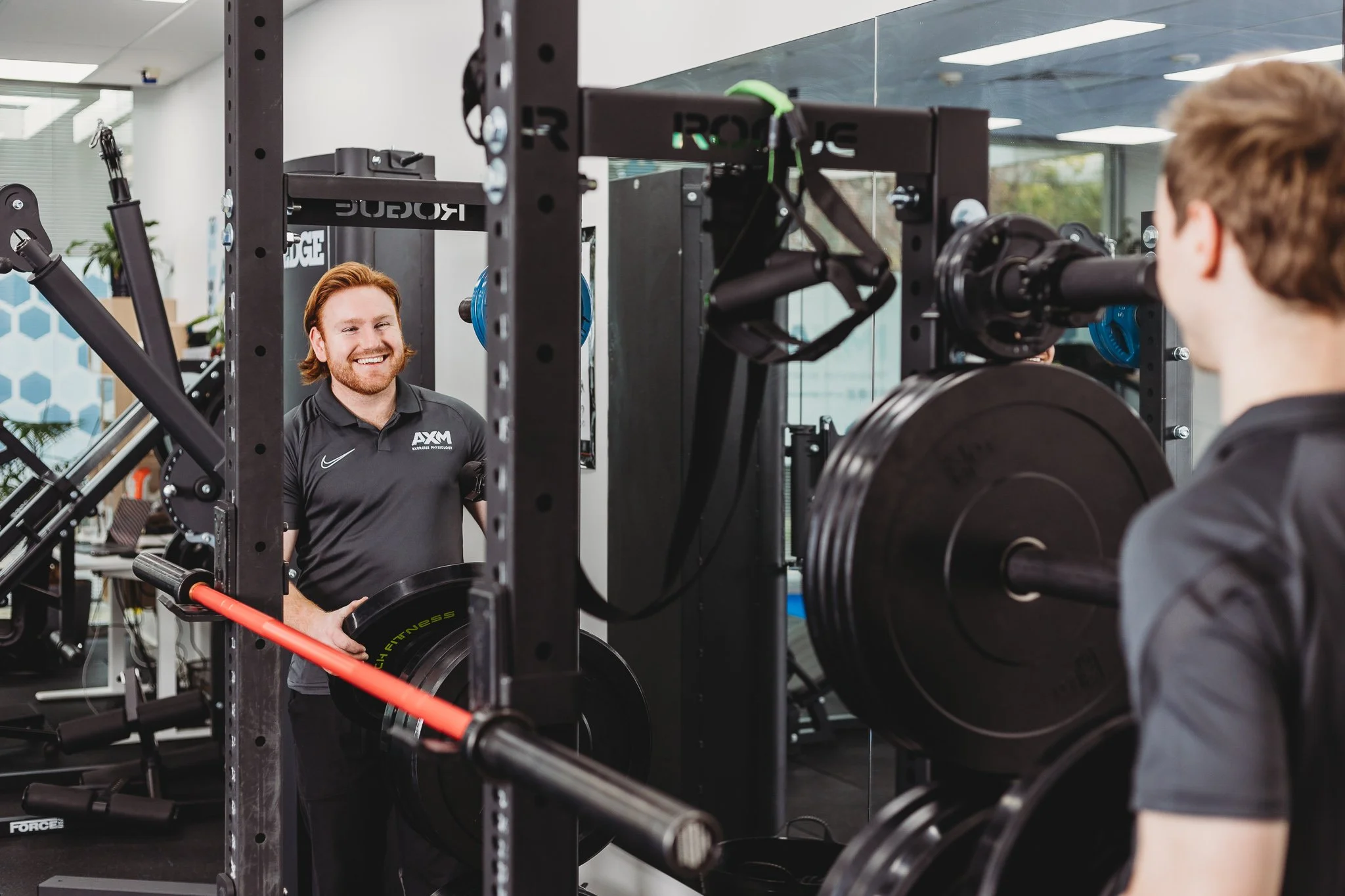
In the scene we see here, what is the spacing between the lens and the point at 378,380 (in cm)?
328

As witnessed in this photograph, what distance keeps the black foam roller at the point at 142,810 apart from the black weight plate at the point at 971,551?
4.04 m

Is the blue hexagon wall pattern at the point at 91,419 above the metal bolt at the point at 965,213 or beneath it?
beneath

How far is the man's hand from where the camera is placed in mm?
2473

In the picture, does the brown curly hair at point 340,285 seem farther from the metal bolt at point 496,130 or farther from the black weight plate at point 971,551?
the black weight plate at point 971,551

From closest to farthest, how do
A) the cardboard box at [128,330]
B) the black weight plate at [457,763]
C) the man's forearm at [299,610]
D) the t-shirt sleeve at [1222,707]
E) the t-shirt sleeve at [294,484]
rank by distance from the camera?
1. the t-shirt sleeve at [1222,707]
2. the black weight plate at [457,763]
3. the man's forearm at [299,610]
4. the t-shirt sleeve at [294,484]
5. the cardboard box at [128,330]

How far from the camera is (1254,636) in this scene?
84cm

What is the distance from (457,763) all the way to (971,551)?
3.69 feet

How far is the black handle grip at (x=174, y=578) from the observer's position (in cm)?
231

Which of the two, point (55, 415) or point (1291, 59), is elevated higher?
point (1291, 59)

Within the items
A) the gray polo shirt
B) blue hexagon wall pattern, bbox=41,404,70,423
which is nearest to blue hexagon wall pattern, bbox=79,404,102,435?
blue hexagon wall pattern, bbox=41,404,70,423

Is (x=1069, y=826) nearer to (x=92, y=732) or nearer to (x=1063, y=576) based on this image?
(x=1063, y=576)

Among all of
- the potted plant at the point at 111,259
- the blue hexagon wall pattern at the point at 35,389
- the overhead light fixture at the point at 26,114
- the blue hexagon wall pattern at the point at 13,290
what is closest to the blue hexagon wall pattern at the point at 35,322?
the blue hexagon wall pattern at the point at 13,290

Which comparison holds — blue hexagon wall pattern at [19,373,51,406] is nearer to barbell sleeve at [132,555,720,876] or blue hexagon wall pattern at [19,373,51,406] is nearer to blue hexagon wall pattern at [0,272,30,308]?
blue hexagon wall pattern at [0,272,30,308]

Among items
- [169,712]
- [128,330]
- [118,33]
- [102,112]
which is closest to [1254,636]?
[169,712]
